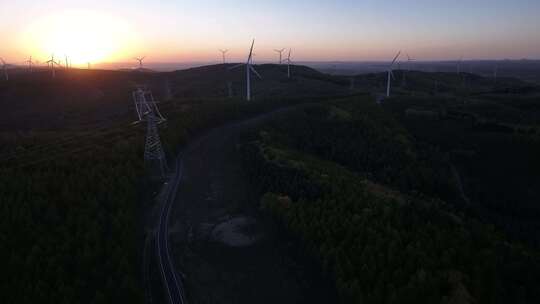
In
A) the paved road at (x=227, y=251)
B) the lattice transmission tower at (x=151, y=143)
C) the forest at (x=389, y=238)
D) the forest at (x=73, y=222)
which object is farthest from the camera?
the lattice transmission tower at (x=151, y=143)

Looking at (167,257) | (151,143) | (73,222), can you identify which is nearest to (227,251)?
(167,257)

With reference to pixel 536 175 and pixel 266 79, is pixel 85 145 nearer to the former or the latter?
pixel 536 175

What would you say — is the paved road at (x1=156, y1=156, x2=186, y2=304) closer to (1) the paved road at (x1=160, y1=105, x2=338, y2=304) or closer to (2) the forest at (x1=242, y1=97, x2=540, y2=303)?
(1) the paved road at (x1=160, y1=105, x2=338, y2=304)

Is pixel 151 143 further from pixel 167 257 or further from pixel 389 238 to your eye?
pixel 389 238

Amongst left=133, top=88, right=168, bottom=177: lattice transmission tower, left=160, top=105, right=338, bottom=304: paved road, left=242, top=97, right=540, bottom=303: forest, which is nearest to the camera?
left=242, top=97, right=540, bottom=303: forest

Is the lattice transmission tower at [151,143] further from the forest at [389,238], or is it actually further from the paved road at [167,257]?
the forest at [389,238]

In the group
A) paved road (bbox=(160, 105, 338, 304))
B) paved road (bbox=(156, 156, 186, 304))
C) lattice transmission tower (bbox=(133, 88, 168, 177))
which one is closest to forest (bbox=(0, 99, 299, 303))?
lattice transmission tower (bbox=(133, 88, 168, 177))

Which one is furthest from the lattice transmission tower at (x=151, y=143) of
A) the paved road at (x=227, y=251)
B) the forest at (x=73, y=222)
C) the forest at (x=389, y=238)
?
the forest at (x=389, y=238)

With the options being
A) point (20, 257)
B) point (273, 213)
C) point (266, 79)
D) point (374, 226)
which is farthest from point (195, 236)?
point (266, 79)

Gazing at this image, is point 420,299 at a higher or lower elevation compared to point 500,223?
higher
